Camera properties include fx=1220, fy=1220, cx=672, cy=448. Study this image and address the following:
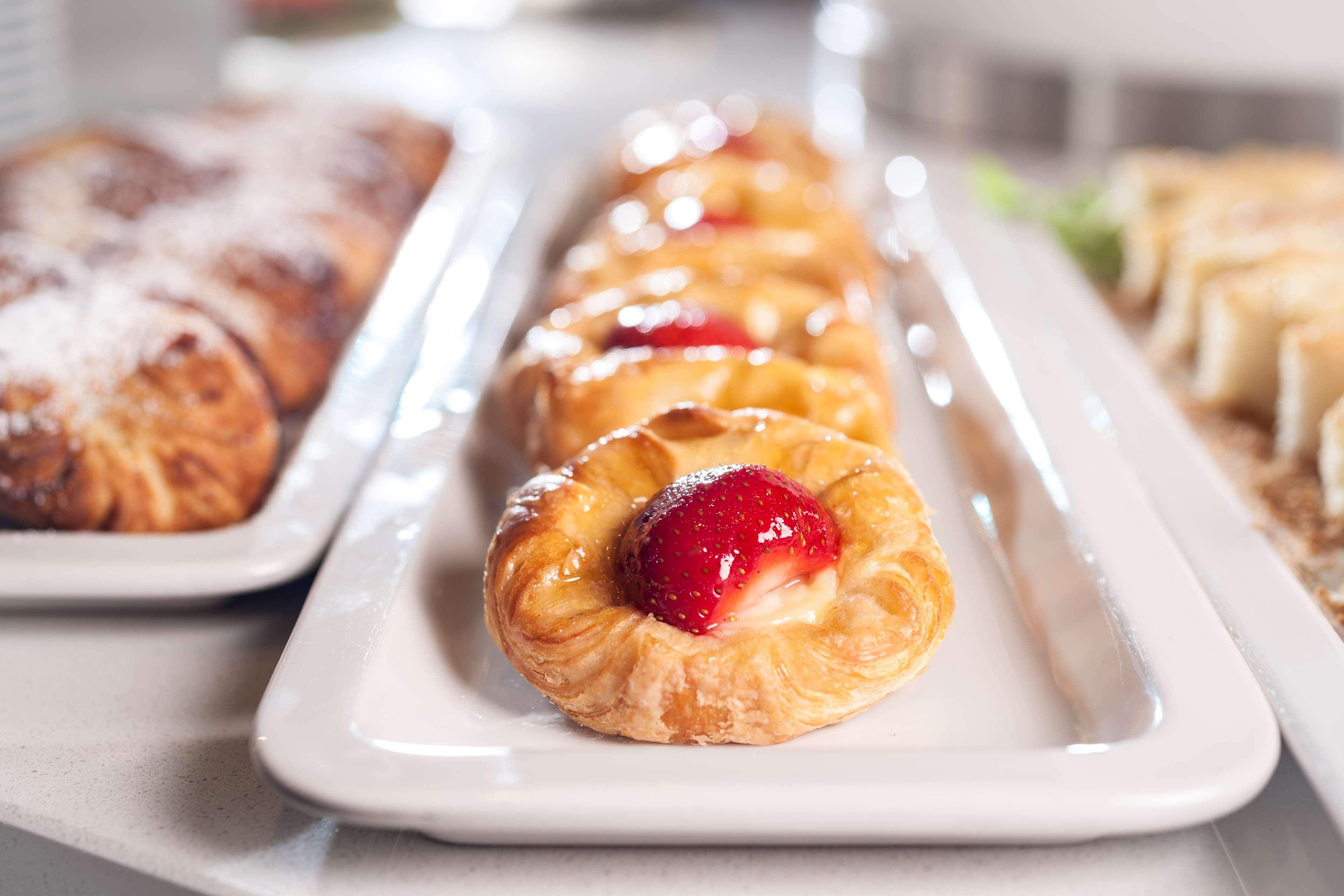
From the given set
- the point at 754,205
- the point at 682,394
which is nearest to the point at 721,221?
the point at 754,205

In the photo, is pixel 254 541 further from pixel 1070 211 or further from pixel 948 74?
pixel 948 74

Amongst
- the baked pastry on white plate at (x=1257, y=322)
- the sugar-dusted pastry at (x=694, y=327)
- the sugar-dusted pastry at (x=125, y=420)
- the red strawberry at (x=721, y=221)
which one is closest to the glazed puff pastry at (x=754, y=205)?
the red strawberry at (x=721, y=221)

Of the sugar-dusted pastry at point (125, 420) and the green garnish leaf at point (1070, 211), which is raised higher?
the sugar-dusted pastry at point (125, 420)

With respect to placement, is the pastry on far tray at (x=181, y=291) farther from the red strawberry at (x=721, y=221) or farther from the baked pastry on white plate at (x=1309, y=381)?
the baked pastry on white plate at (x=1309, y=381)

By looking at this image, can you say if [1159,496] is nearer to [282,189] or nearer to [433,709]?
[433,709]

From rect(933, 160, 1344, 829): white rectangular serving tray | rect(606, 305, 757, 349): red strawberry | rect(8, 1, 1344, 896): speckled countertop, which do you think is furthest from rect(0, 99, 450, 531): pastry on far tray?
rect(933, 160, 1344, 829): white rectangular serving tray

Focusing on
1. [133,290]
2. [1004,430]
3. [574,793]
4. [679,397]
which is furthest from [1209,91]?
[574,793]

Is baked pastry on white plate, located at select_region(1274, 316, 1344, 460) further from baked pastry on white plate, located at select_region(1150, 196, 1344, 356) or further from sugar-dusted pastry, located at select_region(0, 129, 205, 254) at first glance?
sugar-dusted pastry, located at select_region(0, 129, 205, 254)
